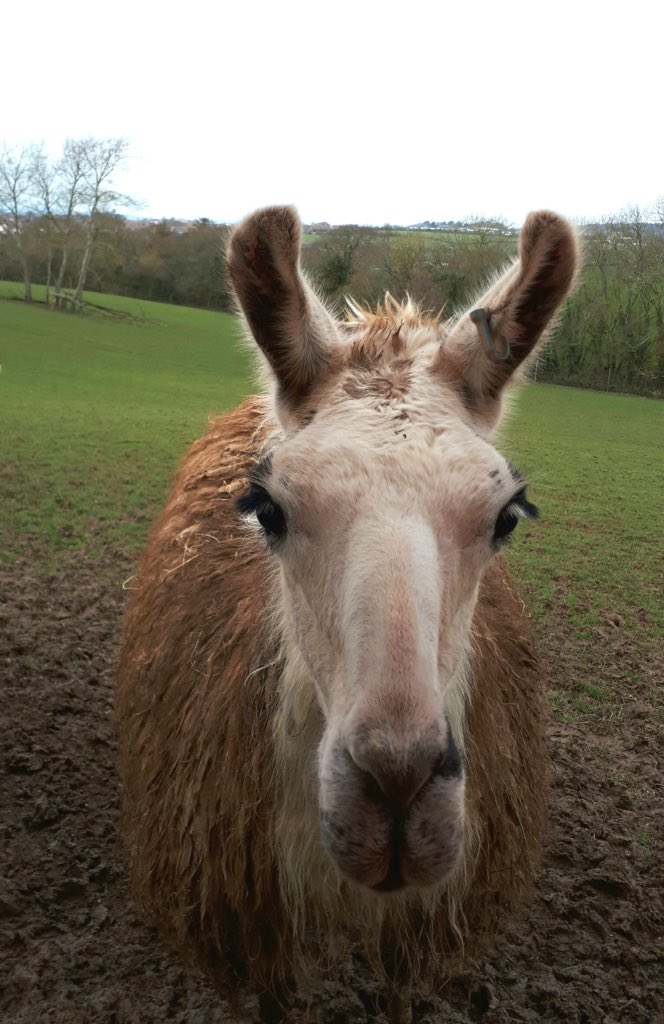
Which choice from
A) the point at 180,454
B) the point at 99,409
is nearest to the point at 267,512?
the point at 180,454

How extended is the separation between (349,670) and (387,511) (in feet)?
1.49

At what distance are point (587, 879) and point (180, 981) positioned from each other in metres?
2.47

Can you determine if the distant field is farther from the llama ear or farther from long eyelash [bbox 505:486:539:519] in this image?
long eyelash [bbox 505:486:539:519]

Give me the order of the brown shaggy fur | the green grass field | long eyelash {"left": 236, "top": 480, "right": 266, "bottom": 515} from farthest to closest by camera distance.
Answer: the green grass field
the brown shaggy fur
long eyelash {"left": 236, "top": 480, "right": 266, "bottom": 515}

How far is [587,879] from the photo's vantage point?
Answer: 459 centimetres

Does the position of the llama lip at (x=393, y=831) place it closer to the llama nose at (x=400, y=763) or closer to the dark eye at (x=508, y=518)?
the llama nose at (x=400, y=763)

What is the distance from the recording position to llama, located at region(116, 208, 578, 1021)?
198 centimetres

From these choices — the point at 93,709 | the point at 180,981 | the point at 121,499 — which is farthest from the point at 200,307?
the point at 180,981

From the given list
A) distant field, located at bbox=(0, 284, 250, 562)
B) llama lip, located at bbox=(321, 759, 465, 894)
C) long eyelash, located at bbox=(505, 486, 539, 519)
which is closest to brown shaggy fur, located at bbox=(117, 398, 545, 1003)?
long eyelash, located at bbox=(505, 486, 539, 519)

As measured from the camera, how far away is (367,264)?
6.47 meters

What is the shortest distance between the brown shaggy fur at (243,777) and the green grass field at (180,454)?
1.10m

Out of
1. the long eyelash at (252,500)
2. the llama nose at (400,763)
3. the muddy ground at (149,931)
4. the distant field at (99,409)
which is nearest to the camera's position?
the llama nose at (400,763)

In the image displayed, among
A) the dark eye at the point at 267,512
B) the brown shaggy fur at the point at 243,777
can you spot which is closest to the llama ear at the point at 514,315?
the dark eye at the point at 267,512

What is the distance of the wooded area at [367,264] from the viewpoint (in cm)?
570
